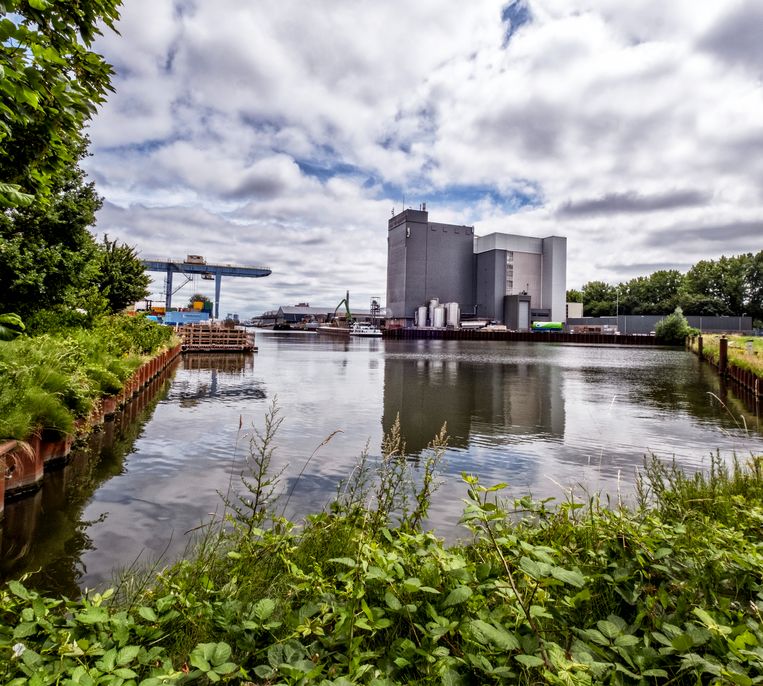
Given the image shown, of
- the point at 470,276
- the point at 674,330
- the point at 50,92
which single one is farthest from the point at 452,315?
the point at 50,92

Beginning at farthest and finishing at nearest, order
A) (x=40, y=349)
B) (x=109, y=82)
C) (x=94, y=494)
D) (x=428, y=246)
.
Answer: (x=428, y=246) → (x=40, y=349) → (x=94, y=494) → (x=109, y=82)

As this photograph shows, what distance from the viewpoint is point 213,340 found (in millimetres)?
37062

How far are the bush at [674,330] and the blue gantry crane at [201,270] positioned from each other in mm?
63571

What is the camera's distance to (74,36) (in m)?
4.30

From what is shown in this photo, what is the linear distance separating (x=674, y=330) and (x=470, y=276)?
140 ft

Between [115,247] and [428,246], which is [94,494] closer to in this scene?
[115,247]

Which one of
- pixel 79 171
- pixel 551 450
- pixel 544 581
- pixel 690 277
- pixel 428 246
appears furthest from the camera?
pixel 690 277

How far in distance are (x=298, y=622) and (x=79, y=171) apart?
67.5ft

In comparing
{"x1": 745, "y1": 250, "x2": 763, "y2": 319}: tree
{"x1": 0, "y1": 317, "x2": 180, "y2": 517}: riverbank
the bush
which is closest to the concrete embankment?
{"x1": 0, "y1": 317, "x2": 180, "y2": 517}: riverbank

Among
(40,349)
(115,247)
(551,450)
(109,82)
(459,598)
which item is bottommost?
(551,450)

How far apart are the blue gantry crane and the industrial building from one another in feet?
89.2

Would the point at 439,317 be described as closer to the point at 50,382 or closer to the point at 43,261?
the point at 43,261

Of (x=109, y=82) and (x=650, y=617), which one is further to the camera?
(x=109, y=82)

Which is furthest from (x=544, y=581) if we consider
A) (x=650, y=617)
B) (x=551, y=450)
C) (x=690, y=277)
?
(x=690, y=277)
